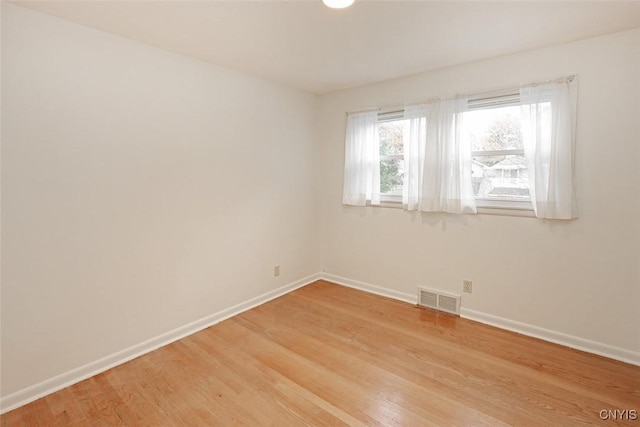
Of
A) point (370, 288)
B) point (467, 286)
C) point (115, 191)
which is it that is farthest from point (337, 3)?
point (370, 288)

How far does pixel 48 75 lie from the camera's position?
1.87 meters

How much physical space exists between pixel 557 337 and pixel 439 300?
959 mm

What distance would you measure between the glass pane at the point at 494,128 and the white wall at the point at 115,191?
2058 millimetres

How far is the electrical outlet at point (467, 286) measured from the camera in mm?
2898

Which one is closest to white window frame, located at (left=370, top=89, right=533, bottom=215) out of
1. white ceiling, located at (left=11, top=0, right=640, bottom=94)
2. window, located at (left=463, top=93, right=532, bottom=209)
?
window, located at (left=463, top=93, right=532, bottom=209)

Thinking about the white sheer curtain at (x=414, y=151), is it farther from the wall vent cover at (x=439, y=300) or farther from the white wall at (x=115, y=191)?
the white wall at (x=115, y=191)

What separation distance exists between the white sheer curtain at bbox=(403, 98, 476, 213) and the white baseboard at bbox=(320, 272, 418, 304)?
0.99m

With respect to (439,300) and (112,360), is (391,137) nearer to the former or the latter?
(439,300)

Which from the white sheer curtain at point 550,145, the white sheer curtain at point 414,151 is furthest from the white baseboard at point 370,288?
the white sheer curtain at point 550,145

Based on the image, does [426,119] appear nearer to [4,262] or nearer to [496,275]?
[496,275]

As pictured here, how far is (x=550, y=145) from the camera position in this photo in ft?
7.92

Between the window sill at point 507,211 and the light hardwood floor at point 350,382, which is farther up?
the window sill at point 507,211

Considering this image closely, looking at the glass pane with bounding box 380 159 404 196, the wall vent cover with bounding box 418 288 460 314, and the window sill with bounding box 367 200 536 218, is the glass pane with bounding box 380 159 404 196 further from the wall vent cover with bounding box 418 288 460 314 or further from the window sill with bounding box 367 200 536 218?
the wall vent cover with bounding box 418 288 460 314

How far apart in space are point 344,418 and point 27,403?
6.38ft
